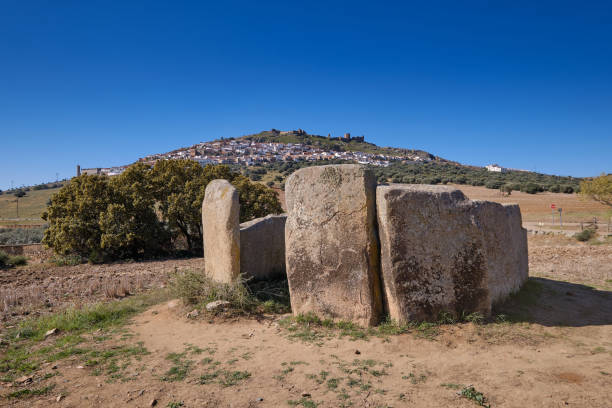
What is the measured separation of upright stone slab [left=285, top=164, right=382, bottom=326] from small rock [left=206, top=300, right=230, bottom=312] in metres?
1.47

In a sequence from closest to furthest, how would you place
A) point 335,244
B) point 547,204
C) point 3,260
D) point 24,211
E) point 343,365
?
point 343,365 → point 335,244 → point 3,260 → point 547,204 → point 24,211

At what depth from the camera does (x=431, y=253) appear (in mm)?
6414

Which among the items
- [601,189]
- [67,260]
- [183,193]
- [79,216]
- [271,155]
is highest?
[271,155]

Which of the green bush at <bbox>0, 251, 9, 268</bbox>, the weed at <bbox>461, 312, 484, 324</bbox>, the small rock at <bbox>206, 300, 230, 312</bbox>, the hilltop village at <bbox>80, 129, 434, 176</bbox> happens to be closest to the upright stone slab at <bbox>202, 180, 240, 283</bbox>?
the small rock at <bbox>206, 300, 230, 312</bbox>

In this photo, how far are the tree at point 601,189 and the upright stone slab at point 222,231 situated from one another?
89.1 feet

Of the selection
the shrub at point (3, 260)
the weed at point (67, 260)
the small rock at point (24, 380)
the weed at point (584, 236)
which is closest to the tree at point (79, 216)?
the weed at point (67, 260)

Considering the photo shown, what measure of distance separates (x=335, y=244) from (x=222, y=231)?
2.61 metres

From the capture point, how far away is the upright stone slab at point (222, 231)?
791 cm

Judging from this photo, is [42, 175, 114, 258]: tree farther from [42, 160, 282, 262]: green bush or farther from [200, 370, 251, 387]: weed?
[200, 370, 251, 387]: weed

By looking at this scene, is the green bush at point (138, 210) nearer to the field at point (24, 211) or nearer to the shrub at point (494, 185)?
the field at point (24, 211)

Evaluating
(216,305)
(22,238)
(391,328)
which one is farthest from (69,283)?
(22,238)

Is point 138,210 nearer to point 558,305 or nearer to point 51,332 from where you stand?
point 51,332

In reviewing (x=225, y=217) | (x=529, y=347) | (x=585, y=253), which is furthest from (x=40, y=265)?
(x=585, y=253)

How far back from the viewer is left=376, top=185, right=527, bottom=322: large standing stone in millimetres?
6336
